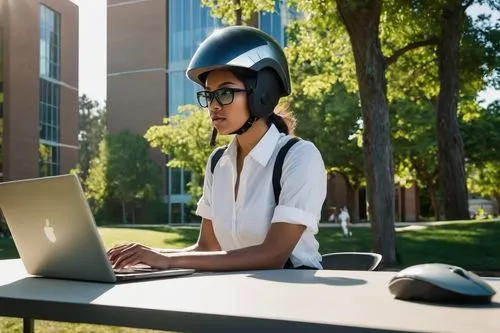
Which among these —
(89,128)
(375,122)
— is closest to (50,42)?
(89,128)

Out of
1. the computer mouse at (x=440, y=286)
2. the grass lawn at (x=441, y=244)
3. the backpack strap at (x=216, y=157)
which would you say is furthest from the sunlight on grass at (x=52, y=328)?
the grass lawn at (x=441, y=244)

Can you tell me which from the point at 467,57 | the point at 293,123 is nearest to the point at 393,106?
the point at 467,57

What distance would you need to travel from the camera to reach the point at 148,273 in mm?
1740

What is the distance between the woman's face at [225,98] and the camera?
232 centimetres

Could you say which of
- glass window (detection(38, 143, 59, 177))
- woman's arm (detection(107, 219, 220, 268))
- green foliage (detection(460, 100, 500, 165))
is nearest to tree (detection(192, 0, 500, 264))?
woman's arm (detection(107, 219, 220, 268))

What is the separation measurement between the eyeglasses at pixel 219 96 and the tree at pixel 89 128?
66.7 m

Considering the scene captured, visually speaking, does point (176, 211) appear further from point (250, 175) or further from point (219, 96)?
point (219, 96)

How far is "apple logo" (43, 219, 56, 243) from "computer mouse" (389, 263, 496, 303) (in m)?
0.92

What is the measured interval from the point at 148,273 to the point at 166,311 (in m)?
0.58

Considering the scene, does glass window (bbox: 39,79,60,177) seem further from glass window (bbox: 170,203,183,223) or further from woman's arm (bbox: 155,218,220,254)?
woman's arm (bbox: 155,218,220,254)

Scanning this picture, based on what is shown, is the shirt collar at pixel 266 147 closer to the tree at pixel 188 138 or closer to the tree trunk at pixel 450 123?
the tree trunk at pixel 450 123

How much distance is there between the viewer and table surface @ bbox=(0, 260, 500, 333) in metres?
1.03

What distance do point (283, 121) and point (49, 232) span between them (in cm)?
129

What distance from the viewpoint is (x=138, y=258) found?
1.97 meters
